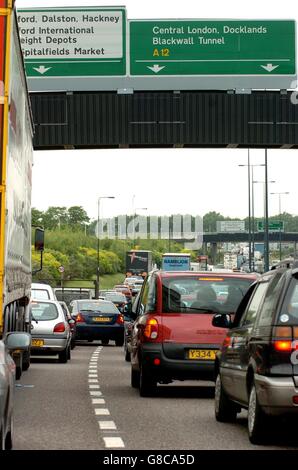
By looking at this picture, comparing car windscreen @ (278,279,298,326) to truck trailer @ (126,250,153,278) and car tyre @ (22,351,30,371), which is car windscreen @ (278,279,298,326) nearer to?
car tyre @ (22,351,30,371)

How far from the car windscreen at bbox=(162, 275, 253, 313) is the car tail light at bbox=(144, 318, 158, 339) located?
0.80 feet

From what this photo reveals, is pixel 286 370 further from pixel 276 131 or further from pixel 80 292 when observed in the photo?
pixel 80 292

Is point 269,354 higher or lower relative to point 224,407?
higher

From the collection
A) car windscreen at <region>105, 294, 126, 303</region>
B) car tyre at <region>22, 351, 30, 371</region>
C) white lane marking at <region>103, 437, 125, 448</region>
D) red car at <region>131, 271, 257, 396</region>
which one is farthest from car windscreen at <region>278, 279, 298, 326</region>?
car windscreen at <region>105, 294, 126, 303</region>

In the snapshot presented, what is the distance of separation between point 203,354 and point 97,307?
85.5ft

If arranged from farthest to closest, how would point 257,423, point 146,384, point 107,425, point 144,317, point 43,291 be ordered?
point 43,291, point 144,317, point 146,384, point 107,425, point 257,423

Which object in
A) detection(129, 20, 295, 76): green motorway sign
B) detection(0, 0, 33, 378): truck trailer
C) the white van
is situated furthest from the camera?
detection(129, 20, 295, 76): green motorway sign

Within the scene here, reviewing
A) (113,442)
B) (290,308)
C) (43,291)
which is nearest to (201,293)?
(113,442)

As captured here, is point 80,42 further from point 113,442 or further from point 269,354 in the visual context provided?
point 269,354

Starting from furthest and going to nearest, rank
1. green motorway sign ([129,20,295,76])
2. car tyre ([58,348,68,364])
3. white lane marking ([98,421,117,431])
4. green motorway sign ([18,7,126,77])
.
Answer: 1. green motorway sign ([18,7,126,77])
2. green motorway sign ([129,20,295,76])
3. car tyre ([58,348,68,364])
4. white lane marking ([98,421,117,431])

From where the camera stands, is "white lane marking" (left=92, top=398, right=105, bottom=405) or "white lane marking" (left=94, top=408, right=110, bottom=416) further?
"white lane marking" (left=92, top=398, right=105, bottom=405)

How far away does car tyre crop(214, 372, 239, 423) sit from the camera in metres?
14.9

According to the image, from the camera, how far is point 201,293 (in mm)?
19297

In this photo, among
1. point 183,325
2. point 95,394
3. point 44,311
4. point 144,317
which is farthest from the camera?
point 44,311
